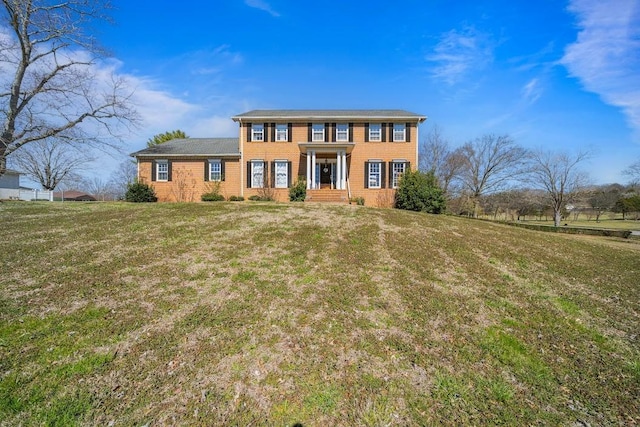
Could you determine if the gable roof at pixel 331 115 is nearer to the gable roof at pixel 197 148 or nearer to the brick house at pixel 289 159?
the brick house at pixel 289 159

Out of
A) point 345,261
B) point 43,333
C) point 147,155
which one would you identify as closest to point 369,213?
point 345,261

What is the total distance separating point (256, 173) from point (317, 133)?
203 inches

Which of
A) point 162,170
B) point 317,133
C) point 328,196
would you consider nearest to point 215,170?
point 162,170

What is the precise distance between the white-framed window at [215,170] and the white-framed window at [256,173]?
7.97 feet

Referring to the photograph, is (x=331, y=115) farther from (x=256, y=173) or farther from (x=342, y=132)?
(x=256, y=173)

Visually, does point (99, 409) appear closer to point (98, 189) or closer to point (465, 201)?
point (465, 201)

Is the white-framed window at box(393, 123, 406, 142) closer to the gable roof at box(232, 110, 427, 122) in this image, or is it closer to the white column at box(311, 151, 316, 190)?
the gable roof at box(232, 110, 427, 122)

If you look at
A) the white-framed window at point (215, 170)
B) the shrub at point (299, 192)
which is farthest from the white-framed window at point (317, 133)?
the white-framed window at point (215, 170)

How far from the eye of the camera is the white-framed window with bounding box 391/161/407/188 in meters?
20.0

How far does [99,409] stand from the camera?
2.91 meters

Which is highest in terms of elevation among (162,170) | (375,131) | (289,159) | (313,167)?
(375,131)

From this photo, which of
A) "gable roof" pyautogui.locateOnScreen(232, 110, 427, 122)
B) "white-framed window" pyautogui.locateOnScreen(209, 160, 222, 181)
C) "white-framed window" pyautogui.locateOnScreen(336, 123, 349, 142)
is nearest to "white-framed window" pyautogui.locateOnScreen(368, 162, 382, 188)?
"white-framed window" pyautogui.locateOnScreen(336, 123, 349, 142)

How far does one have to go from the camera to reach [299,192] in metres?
18.5

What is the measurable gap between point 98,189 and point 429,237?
238 feet
